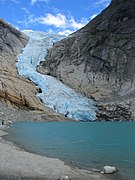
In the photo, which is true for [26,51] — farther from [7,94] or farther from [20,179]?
[20,179]

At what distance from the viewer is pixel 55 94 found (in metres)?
53.1

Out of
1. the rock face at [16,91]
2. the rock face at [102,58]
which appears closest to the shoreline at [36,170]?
the rock face at [16,91]

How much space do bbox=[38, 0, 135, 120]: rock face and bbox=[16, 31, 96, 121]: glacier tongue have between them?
2069 millimetres

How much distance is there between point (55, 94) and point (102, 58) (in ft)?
52.1

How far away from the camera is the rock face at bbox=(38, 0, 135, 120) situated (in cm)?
5809

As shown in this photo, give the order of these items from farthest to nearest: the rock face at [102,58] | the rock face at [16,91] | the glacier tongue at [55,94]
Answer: the rock face at [102,58] → the glacier tongue at [55,94] → the rock face at [16,91]

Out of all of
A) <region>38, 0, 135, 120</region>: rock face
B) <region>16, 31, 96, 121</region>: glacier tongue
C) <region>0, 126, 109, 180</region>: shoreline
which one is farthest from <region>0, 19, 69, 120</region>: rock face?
<region>0, 126, 109, 180</region>: shoreline

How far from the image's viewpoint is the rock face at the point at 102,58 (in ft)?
191

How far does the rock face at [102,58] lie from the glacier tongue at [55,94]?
81.5 inches

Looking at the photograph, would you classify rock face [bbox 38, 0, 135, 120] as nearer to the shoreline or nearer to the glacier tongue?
the glacier tongue

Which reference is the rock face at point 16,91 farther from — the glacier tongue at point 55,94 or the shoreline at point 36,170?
the shoreline at point 36,170

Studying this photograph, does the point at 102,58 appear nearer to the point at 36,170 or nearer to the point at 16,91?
the point at 16,91

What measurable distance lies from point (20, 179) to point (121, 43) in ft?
189

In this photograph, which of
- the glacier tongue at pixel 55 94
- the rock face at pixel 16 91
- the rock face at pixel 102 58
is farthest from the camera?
the rock face at pixel 102 58
